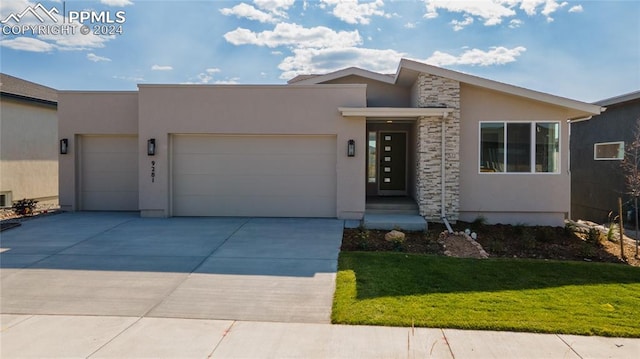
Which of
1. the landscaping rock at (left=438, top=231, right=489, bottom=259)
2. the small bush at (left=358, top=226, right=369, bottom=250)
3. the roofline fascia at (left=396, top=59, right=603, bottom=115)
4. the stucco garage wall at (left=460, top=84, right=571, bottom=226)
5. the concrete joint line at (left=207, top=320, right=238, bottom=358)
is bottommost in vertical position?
the concrete joint line at (left=207, top=320, right=238, bottom=358)

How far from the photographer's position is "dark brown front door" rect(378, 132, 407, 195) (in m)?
14.7

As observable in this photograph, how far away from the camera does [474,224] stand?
36.5 feet

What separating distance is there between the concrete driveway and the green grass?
509 mm

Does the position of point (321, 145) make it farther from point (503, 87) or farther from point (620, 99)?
point (620, 99)

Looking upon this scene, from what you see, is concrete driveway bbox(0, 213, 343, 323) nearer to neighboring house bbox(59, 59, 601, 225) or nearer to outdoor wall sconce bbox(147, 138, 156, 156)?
neighboring house bbox(59, 59, 601, 225)

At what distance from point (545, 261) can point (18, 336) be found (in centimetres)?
791

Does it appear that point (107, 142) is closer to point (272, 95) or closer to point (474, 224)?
point (272, 95)

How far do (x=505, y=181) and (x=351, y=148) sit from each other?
4.38 metres

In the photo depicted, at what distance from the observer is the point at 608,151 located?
48.1 feet

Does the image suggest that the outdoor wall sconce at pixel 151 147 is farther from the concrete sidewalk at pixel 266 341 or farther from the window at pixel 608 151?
the window at pixel 608 151

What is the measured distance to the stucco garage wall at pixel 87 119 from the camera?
1262 cm

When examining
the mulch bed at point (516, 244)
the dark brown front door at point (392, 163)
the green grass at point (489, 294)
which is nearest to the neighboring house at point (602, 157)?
the mulch bed at point (516, 244)

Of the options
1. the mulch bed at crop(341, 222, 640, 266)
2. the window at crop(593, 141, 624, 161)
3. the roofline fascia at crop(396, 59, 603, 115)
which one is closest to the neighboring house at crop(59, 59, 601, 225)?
the roofline fascia at crop(396, 59, 603, 115)

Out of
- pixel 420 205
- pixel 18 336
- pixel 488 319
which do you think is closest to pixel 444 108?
pixel 420 205
